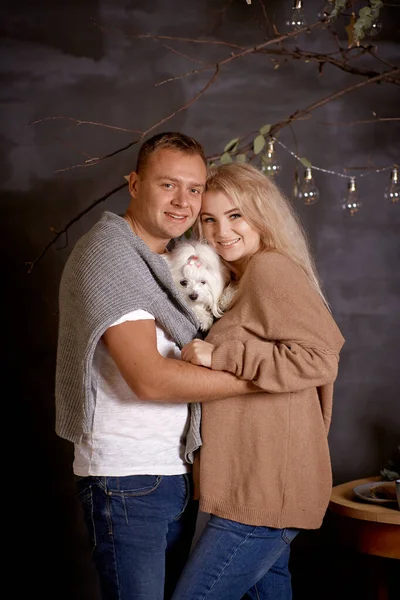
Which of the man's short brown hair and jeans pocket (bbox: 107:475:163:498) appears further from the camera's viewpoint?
the man's short brown hair

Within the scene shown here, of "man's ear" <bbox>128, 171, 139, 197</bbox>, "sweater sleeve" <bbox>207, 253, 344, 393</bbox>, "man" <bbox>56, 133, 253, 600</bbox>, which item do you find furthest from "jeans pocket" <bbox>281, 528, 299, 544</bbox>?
"man's ear" <bbox>128, 171, 139, 197</bbox>

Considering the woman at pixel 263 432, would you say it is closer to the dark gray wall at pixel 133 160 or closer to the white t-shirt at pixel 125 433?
the white t-shirt at pixel 125 433

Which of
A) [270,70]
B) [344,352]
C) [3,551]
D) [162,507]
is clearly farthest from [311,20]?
[3,551]

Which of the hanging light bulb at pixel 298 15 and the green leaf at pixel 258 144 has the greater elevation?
the hanging light bulb at pixel 298 15

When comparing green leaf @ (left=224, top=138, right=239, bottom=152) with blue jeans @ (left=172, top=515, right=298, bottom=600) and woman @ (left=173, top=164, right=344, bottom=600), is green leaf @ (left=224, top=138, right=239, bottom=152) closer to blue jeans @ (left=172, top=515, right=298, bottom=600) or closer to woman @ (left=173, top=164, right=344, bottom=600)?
woman @ (left=173, top=164, right=344, bottom=600)

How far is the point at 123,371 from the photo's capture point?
2.01 meters

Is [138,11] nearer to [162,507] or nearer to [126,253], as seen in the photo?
[126,253]

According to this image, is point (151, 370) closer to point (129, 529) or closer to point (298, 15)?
point (129, 529)

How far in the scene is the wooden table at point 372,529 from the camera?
9.44 feet

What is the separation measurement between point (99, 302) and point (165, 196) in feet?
1.68

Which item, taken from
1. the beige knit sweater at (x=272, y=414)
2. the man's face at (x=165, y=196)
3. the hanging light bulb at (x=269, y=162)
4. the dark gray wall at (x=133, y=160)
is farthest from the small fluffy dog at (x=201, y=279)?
the dark gray wall at (x=133, y=160)

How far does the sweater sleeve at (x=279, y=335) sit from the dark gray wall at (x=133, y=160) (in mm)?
1571

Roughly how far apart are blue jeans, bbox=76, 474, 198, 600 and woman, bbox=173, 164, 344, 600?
0.38ft

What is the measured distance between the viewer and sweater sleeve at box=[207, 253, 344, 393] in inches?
83.3
